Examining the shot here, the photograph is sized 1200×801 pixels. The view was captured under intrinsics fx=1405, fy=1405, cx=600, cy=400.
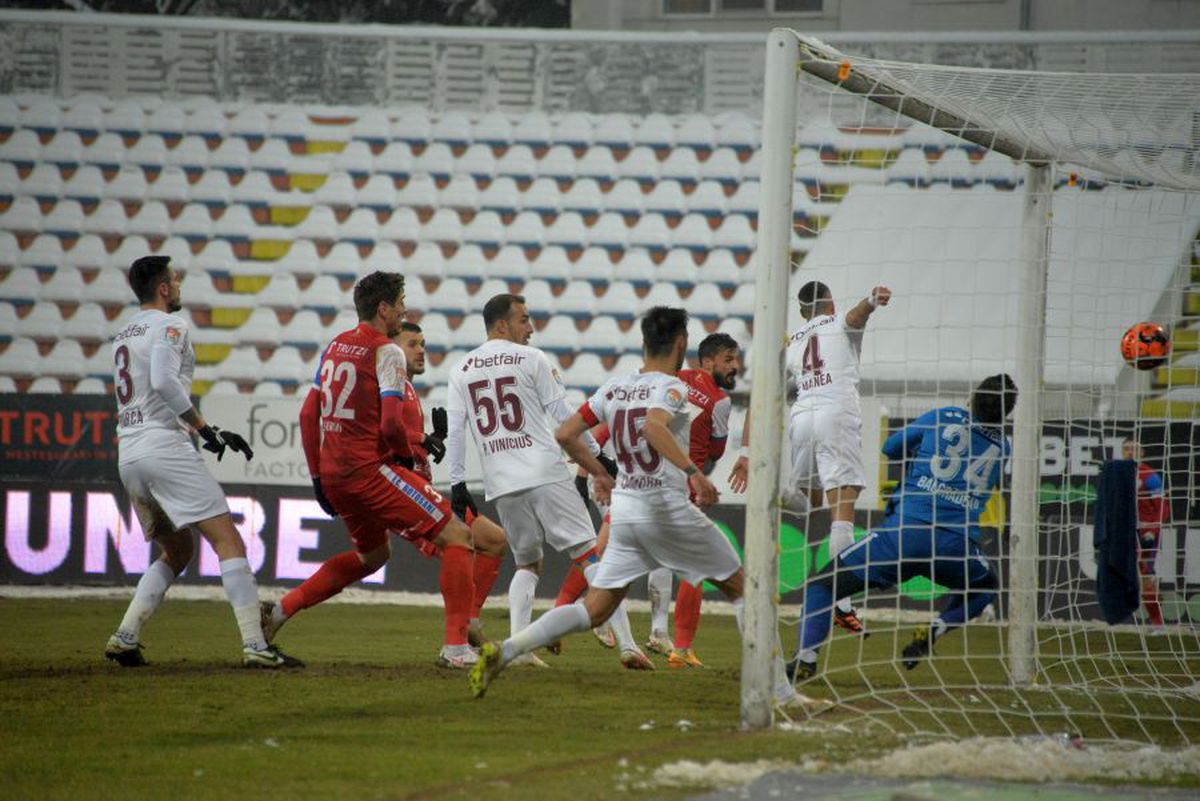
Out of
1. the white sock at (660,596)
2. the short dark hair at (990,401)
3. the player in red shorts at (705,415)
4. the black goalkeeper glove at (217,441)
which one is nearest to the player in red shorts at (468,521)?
the player in red shorts at (705,415)

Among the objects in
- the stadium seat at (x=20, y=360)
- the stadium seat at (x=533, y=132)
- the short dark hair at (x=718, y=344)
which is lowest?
the stadium seat at (x=20, y=360)

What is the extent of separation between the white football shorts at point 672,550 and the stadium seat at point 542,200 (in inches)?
415

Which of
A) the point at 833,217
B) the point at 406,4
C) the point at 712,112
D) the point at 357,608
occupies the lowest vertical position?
the point at 357,608

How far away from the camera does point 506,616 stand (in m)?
11.6

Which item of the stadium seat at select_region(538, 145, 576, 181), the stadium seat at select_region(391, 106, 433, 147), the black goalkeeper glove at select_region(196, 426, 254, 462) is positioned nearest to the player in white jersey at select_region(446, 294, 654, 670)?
the black goalkeeper glove at select_region(196, 426, 254, 462)

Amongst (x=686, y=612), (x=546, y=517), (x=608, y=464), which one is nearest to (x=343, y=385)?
(x=546, y=517)

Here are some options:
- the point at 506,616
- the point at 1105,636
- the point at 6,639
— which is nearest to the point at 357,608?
the point at 506,616

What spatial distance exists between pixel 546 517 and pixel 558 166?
969 centimetres

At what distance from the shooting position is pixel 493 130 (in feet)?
56.5

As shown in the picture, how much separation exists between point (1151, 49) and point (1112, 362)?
18.3ft

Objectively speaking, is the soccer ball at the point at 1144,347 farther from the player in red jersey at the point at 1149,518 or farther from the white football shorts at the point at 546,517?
the white football shorts at the point at 546,517

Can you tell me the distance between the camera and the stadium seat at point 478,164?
16797mm

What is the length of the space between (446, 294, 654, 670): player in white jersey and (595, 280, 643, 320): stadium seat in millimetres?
7846

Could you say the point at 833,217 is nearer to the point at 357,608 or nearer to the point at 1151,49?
the point at 1151,49
